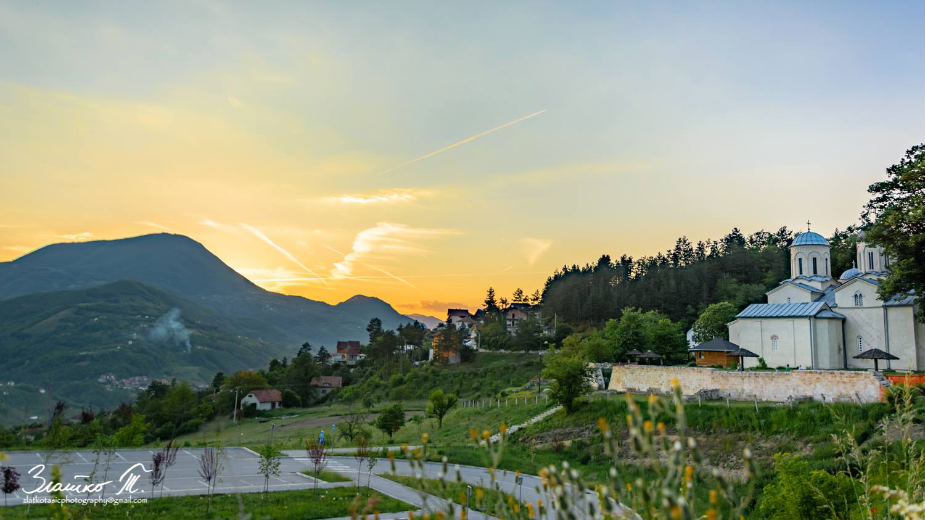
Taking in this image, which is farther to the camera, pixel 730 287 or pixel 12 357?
pixel 12 357

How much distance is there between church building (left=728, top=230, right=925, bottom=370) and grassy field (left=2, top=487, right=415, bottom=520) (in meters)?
33.8

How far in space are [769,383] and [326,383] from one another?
7350 cm

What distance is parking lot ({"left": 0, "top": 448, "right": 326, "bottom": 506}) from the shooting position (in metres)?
20.1

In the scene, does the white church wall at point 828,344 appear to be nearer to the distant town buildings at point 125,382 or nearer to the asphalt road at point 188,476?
the asphalt road at point 188,476

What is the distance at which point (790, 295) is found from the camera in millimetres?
45812

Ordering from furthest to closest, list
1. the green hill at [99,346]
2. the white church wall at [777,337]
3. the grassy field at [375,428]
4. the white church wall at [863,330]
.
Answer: the green hill at [99,346]
the white church wall at [777,337]
the white church wall at [863,330]
the grassy field at [375,428]

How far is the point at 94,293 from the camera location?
179 m

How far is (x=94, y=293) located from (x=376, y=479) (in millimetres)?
192148

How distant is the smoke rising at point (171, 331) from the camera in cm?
15300

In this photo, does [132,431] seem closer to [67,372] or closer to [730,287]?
[730,287]

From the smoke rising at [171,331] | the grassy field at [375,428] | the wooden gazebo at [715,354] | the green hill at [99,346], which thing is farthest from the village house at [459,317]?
the wooden gazebo at [715,354]

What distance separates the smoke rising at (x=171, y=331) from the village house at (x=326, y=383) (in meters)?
75.4

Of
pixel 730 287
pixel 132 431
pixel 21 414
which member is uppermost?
pixel 730 287

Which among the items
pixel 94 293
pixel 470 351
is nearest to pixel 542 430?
pixel 470 351
